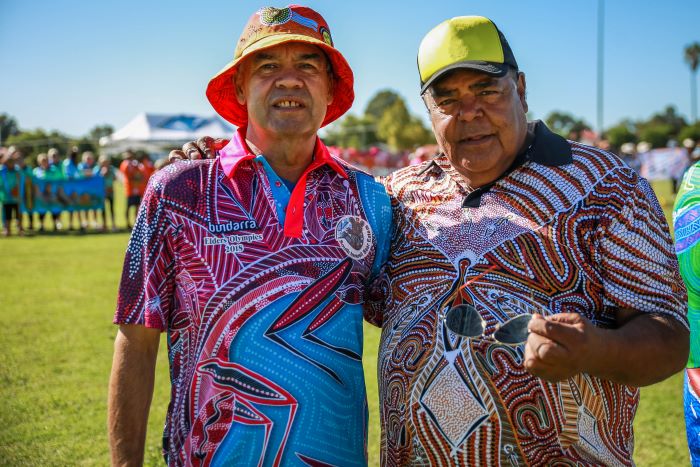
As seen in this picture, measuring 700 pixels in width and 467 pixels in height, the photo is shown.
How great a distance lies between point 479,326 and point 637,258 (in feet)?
1.78

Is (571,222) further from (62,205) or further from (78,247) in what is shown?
(62,205)

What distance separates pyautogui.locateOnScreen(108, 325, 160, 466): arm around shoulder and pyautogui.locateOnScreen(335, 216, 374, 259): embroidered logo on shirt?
718mm

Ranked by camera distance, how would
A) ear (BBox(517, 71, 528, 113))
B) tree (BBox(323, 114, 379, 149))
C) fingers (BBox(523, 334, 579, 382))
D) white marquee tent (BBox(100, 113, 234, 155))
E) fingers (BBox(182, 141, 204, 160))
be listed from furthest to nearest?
1. tree (BBox(323, 114, 379, 149))
2. white marquee tent (BBox(100, 113, 234, 155))
3. fingers (BBox(182, 141, 204, 160))
4. ear (BBox(517, 71, 528, 113))
5. fingers (BBox(523, 334, 579, 382))

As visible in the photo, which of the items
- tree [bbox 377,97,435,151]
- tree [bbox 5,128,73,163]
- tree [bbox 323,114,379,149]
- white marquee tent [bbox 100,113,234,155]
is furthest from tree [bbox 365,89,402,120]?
white marquee tent [bbox 100,113,234,155]

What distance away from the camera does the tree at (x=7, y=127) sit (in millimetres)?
78450

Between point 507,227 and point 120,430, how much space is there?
149 centimetres

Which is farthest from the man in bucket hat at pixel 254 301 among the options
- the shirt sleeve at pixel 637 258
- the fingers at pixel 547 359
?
the shirt sleeve at pixel 637 258

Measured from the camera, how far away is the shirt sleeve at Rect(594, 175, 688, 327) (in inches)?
78.4

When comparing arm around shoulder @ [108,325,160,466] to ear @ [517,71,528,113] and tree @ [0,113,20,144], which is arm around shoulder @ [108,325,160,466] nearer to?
ear @ [517,71,528,113]

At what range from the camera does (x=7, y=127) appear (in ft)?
265

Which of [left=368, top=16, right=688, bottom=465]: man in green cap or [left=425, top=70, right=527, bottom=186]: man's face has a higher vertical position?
[left=425, top=70, right=527, bottom=186]: man's face

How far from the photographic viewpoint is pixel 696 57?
88.3 metres

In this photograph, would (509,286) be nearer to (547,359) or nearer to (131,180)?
(547,359)

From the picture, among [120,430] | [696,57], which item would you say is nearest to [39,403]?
[120,430]
